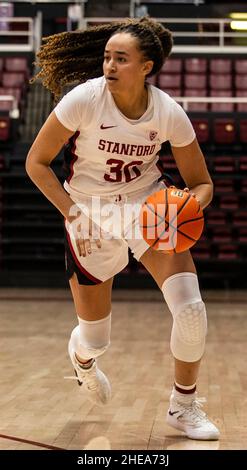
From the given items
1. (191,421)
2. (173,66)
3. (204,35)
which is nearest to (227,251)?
(173,66)

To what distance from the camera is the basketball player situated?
3.71m

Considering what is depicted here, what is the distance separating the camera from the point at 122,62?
145 inches

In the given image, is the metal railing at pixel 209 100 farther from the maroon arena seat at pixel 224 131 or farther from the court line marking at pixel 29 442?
the court line marking at pixel 29 442

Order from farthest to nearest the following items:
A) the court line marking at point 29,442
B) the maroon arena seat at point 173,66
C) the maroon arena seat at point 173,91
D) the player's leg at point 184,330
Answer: the maroon arena seat at point 173,66
the maroon arena seat at point 173,91
the player's leg at point 184,330
the court line marking at point 29,442

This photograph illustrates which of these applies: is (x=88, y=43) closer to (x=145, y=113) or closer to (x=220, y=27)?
(x=145, y=113)

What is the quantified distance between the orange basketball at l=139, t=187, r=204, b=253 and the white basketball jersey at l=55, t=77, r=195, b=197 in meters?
0.31

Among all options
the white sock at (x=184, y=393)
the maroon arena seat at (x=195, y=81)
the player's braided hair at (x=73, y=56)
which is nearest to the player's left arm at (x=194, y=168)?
the player's braided hair at (x=73, y=56)

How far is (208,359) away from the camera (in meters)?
6.27

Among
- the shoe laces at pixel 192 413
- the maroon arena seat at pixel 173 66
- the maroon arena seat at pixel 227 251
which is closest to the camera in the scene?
the shoe laces at pixel 192 413

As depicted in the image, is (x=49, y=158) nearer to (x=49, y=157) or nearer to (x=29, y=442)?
(x=49, y=157)

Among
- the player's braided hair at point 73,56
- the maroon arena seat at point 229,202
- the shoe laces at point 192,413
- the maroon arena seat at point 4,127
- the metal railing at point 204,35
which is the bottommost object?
the maroon arena seat at point 229,202

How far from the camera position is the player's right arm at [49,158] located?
12.2ft
